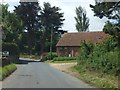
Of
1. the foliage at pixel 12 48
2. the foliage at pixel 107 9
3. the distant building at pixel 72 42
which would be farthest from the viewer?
the distant building at pixel 72 42

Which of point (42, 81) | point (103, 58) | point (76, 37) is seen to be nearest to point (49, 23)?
point (76, 37)

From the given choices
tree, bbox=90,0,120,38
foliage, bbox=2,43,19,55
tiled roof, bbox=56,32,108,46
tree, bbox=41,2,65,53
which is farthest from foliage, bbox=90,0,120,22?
tree, bbox=41,2,65,53

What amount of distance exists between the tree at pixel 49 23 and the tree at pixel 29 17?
8.96 feet

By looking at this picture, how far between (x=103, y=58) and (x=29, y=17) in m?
82.9

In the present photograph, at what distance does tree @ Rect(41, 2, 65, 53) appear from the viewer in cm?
11630

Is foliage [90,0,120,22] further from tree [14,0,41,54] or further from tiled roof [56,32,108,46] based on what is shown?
tree [14,0,41,54]

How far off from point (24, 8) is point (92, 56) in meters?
76.4

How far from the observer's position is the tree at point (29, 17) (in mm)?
114562

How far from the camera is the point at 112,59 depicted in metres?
31.5

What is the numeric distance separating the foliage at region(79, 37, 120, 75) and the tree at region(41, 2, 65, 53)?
68.4 m

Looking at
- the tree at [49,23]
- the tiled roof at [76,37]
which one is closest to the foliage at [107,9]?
the tiled roof at [76,37]

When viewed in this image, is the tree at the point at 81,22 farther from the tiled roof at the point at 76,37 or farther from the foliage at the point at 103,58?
the foliage at the point at 103,58

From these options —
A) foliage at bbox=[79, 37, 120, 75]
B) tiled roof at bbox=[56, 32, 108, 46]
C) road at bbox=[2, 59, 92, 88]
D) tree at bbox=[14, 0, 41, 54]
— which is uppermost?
tree at bbox=[14, 0, 41, 54]

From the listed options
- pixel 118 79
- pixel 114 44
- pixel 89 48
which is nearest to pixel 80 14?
pixel 89 48
